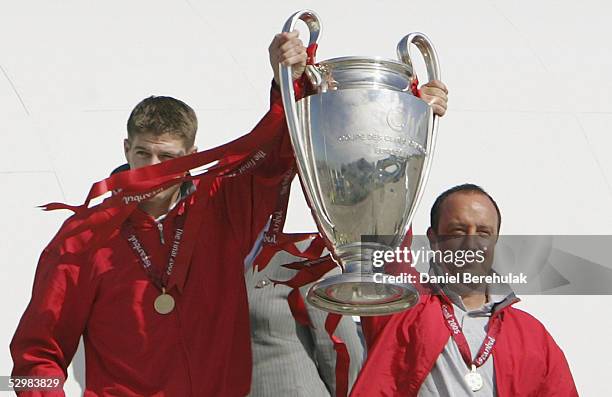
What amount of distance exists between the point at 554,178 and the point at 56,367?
2601 mm

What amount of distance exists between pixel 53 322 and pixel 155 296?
0.27 m

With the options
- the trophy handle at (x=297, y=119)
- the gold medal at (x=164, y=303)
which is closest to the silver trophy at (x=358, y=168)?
the trophy handle at (x=297, y=119)

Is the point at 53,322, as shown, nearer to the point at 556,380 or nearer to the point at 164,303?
the point at 164,303

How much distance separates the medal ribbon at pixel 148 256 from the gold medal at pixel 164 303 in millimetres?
20

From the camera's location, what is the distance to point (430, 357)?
3.41 m

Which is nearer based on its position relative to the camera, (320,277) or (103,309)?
(103,309)

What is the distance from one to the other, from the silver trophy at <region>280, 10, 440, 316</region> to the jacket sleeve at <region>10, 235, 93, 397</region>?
0.63 m

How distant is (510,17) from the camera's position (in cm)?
586

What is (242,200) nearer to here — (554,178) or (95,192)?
(95,192)

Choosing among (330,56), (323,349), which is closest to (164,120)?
(323,349)

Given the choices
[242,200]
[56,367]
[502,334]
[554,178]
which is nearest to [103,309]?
[56,367]

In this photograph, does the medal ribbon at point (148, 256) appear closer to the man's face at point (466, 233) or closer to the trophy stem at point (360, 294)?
the trophy stem at point (360, 294)

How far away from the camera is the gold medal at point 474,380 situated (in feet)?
11.1

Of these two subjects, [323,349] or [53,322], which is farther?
[323,349]
